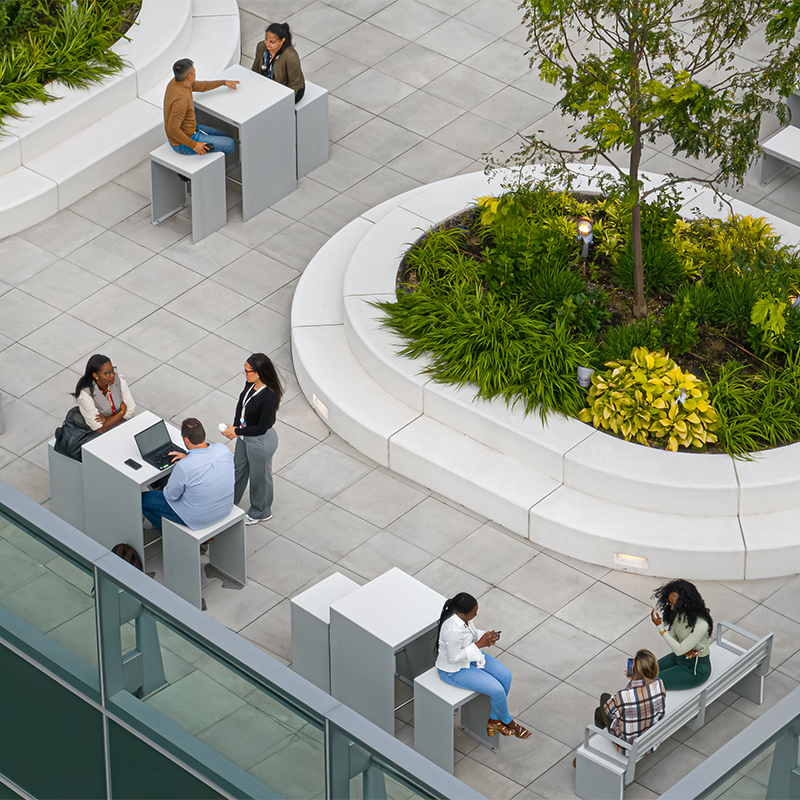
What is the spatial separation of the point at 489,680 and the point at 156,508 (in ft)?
9.25

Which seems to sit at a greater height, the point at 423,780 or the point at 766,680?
the point at 423,780

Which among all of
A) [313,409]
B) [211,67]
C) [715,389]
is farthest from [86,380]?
[211,67]

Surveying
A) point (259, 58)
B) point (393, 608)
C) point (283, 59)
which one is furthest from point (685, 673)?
point (259, 58)

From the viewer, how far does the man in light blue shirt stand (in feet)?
32.3

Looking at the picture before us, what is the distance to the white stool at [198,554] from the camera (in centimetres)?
1014

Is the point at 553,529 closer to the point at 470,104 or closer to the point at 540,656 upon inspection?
the point at 540,656

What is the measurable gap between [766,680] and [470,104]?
7.89m

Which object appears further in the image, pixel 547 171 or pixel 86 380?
pixel 547 171

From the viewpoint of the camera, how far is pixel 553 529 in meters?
10.8

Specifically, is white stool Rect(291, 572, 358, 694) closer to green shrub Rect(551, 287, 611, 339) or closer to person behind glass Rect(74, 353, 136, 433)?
person behind glass Rect(74, 353, 136, 433)

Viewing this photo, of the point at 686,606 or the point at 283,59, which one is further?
the point at 283,59

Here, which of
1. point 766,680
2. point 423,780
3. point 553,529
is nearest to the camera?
point 423,780

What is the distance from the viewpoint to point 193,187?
1339 cm

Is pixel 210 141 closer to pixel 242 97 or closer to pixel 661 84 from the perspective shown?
pixel 242 97
